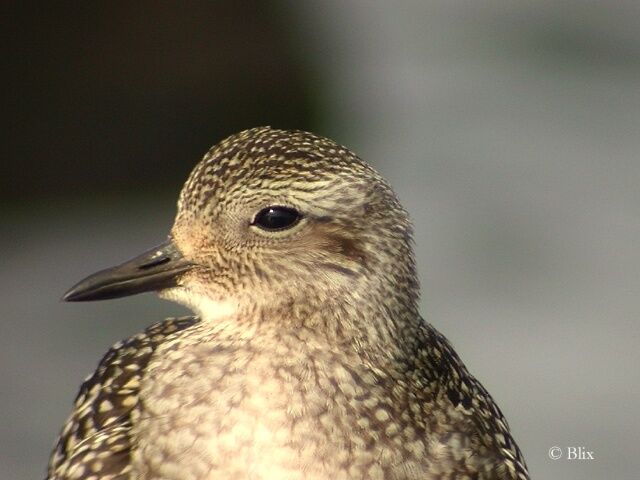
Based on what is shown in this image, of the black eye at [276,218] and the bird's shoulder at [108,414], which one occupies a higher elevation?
the black eye at [276,218]

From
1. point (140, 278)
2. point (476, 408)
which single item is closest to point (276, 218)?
point (140, 278)

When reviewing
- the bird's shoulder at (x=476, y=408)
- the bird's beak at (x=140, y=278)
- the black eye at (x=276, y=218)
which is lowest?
the bird's shoulder at (x=476, y=408)

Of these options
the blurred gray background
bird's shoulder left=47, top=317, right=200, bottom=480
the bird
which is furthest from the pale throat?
the blurred gray background

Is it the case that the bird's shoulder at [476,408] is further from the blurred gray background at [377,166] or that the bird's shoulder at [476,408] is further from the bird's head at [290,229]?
the blurred gray background at [377,166]

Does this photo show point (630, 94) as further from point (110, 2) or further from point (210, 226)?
point (210, 226)

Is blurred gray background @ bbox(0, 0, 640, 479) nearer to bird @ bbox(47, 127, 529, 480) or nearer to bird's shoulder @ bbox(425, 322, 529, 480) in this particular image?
bird's shoulder @ bbox(425, 322, 529, 480)

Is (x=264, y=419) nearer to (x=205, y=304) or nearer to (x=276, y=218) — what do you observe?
(x=205, y=304)

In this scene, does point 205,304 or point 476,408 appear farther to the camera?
point 476,408

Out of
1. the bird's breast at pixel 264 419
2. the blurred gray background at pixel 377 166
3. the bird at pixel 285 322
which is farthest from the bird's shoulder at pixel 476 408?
the blurred gray background at pixel 377 166
